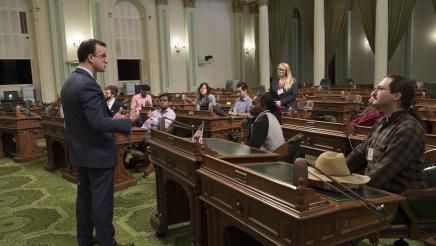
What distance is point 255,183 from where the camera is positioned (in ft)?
5.69

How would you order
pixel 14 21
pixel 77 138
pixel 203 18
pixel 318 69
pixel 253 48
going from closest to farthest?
1. pixel 77 138
2. pixel 14 21
3. pixel 318 69
4. pixel 203 18
5. pixel 253 48

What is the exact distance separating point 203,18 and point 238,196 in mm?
13647

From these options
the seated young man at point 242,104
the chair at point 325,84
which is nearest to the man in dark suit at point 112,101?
the seated young man at point 242,104

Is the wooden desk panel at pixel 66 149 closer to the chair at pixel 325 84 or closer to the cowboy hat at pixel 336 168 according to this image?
the cowboy hat at pixel 336 168

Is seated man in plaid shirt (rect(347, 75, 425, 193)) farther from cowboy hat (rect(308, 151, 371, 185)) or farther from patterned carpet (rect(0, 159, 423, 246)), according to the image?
Result: patterned carpet (rect(0, 159, 423, 246))

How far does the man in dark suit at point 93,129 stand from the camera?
93.4 inches

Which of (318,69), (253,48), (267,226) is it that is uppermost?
(253,48)

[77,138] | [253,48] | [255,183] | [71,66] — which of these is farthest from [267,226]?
[253,48]

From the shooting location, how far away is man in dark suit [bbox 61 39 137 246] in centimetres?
237

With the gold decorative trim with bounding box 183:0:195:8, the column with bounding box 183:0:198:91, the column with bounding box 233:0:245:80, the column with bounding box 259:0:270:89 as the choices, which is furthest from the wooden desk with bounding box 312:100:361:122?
the column with bounding box 233:0:245:80

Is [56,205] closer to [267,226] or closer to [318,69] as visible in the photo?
[267,226]

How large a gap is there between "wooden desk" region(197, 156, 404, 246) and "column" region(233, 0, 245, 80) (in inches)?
548

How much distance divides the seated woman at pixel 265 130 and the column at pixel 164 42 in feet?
35.5

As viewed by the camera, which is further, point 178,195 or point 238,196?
point 178,195
